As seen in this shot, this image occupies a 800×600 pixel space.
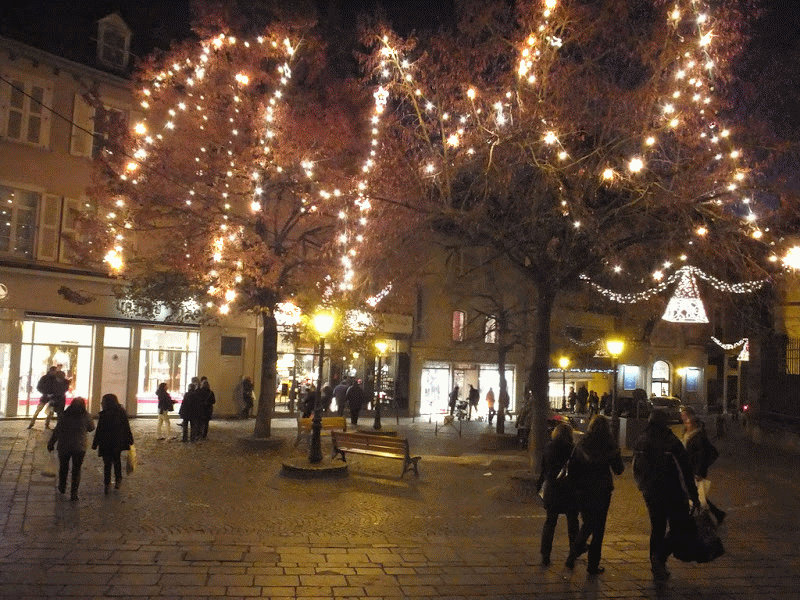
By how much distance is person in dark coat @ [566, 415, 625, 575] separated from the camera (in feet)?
24.6

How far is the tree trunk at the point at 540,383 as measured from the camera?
12.8 m

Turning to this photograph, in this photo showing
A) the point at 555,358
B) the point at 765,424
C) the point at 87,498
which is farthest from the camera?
the point at 555,358

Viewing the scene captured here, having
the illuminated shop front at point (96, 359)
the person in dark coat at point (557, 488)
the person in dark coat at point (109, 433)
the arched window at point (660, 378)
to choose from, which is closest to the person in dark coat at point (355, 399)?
the illuminated shop front at point (96, 359)

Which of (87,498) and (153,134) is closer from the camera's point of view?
(87,498)

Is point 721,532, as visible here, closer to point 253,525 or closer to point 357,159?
point 253,525

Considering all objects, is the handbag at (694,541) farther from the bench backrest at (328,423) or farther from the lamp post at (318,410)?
the bench backrest at (328,423)

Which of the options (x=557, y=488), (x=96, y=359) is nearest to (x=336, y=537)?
(x=557, y=488)

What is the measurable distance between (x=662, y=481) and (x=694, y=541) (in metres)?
0.60

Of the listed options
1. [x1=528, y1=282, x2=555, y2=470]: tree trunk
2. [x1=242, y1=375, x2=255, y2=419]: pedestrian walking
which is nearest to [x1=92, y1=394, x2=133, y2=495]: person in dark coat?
[x1=528, y1=282, x2=555, y2=470]: tree trunk

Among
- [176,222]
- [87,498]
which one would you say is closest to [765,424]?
[176,222]

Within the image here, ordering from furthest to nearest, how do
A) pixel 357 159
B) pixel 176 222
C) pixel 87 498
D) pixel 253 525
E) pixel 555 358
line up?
pixel 555 358 → pixel 176 222 → pixel 357 159 → pixel 87 498 → pixel 253 525

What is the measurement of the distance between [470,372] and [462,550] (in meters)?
25.9

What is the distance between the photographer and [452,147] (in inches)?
490

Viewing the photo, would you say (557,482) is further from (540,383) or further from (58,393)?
(58,393)
